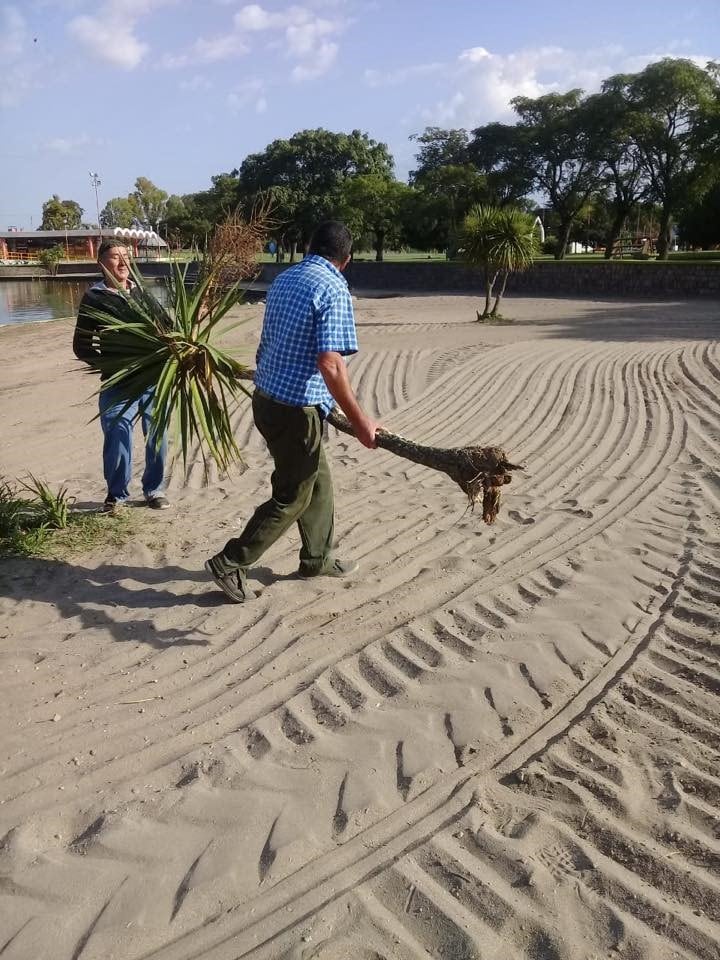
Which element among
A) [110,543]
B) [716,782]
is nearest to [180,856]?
[716,782]

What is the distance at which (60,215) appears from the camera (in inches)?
3922

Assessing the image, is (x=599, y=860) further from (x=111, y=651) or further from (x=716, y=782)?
(x=111, y=651)

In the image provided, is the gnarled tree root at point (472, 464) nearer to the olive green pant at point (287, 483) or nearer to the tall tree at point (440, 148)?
the olive green pant at point (287, 483)

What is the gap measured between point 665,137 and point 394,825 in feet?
121

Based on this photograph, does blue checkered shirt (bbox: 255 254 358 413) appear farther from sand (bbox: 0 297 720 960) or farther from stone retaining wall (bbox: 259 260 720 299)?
stone retaining wall (bbox: 259 260 720 299)

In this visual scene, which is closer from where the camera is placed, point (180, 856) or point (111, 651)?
point (180, 856)

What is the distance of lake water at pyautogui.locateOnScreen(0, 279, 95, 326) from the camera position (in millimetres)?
31609

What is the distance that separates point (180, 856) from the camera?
2.52 meters

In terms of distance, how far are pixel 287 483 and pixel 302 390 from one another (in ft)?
1.69

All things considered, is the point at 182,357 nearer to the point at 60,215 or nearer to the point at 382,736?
the point at 382,736

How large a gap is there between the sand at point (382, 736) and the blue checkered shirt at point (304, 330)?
1.16 metres

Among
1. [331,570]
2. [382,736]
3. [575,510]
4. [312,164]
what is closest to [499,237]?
[575,510]

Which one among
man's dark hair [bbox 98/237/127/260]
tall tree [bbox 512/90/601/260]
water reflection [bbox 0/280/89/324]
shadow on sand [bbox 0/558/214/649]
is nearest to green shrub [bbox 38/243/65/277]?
water reflection [bbox 0/280/89/324]

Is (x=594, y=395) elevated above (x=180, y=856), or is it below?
above
